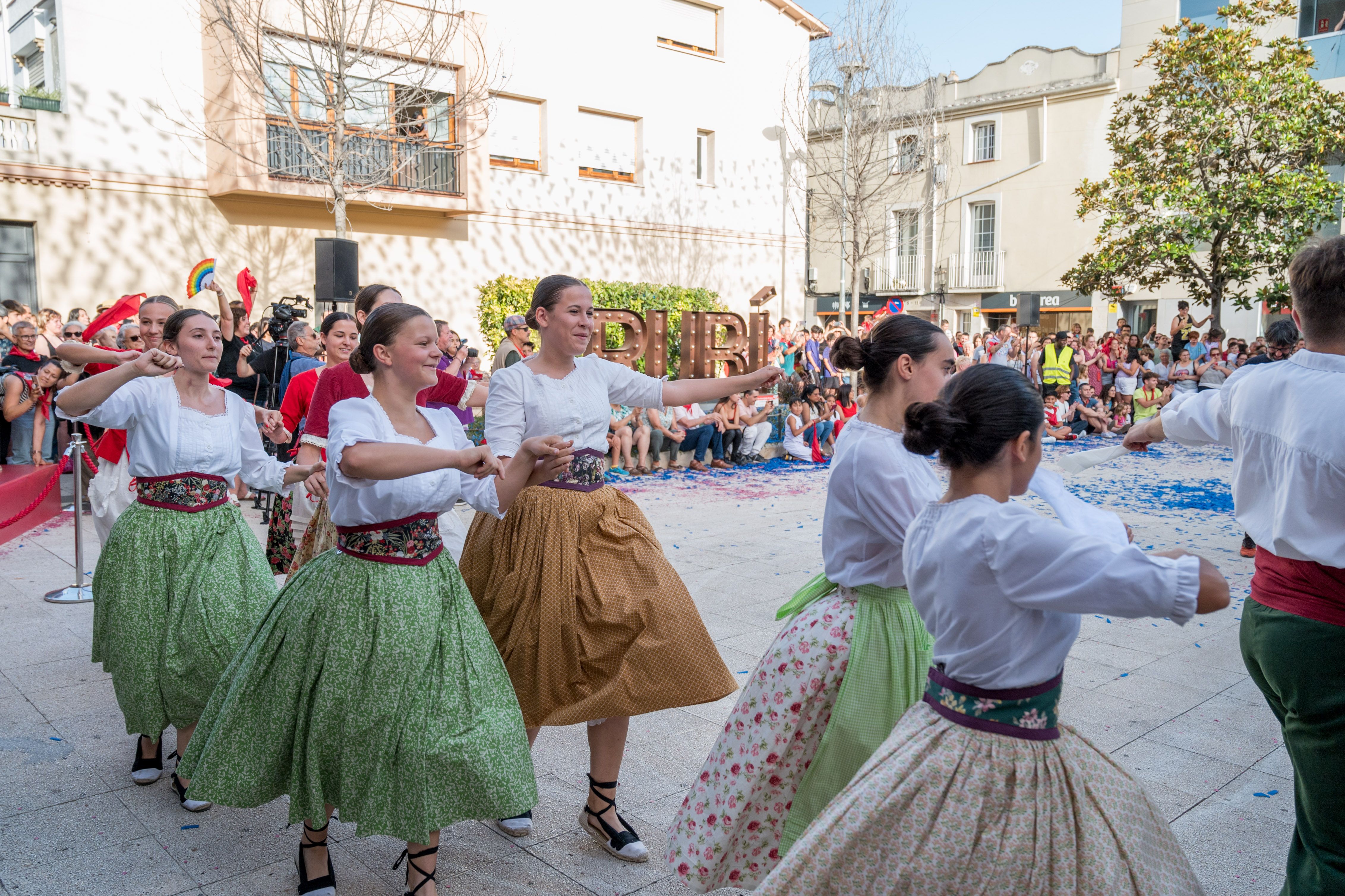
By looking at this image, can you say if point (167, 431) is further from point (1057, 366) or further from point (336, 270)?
point (1057, 366)

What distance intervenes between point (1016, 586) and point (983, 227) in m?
31.2

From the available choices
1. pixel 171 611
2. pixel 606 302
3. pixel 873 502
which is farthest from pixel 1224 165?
pixel 171 611

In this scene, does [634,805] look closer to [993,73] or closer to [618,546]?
[618,546]

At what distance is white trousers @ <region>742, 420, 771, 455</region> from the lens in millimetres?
13742

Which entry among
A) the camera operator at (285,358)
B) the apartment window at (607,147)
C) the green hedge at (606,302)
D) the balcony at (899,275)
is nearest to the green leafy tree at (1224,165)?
the green hedge at (606,302)

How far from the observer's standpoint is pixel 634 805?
3666 mm

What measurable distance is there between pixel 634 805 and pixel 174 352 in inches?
95.2

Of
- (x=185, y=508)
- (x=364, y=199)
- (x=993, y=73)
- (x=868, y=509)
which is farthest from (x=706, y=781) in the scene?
(x=993, y=73)

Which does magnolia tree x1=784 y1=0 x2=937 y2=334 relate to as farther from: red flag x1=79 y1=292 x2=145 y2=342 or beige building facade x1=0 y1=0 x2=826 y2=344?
red flag x1=79 y1=292 x2=145 y2=342

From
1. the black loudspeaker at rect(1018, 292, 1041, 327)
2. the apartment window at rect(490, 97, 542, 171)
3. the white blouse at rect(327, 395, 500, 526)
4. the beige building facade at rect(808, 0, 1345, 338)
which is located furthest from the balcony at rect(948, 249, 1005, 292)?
the white blouse at rect(327, 395, 500, 526)

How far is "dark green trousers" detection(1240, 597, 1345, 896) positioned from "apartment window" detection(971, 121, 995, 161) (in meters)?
30.0

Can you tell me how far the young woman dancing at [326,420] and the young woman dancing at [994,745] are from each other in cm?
221

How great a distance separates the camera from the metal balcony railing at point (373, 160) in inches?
631

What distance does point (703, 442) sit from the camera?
516 inches
